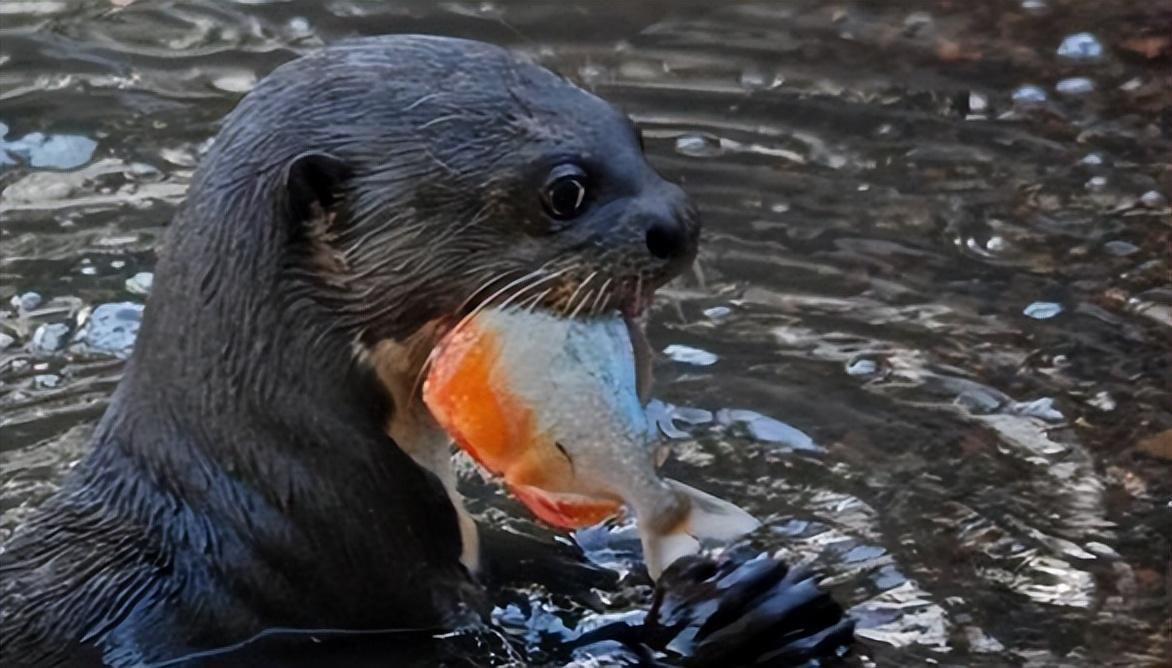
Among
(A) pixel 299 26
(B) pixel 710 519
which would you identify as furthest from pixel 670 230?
(A) pixel 299 26

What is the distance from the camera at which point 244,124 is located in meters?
3.33

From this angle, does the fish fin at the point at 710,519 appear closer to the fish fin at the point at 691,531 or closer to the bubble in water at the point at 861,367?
the fish fin at the point at 691,531

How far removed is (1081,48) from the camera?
22.0ft

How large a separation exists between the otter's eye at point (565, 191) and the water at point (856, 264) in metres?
0.82

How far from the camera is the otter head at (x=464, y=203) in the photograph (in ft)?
10.5

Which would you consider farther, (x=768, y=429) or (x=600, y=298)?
(x=768, y=429)

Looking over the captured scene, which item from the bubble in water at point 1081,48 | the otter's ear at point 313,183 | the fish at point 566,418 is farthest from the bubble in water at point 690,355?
the bubble in water at point 1081,48

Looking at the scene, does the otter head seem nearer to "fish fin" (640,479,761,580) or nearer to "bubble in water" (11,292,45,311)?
"fish fin" (640,479,761,580)

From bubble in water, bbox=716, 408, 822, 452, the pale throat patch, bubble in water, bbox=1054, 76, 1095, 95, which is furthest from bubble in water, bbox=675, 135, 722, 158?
the pale throat patch

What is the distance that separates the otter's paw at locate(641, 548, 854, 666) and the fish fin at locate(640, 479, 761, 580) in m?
0.26

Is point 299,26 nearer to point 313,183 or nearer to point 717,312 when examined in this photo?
point 717,312

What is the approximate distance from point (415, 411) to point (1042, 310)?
203cm

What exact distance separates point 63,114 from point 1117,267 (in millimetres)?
2950

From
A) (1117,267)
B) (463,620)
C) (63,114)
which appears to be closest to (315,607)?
(463,620)
